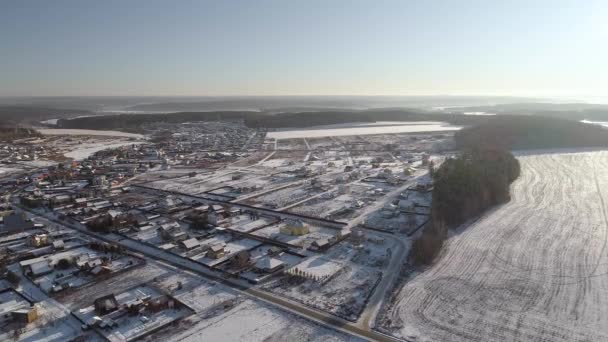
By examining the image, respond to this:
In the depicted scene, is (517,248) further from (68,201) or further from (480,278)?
(68,201)

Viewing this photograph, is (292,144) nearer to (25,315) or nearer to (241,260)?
(241,260)

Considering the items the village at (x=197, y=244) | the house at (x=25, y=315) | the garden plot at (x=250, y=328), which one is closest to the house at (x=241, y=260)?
the village at (x=197, y=244)

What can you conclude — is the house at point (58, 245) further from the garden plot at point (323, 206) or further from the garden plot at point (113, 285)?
the garden plot at point (323, 206)

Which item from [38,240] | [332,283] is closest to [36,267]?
[38,240]

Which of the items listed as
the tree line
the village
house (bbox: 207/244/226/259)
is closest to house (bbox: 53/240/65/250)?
the village

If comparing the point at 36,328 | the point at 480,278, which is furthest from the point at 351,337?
the point at 36,328

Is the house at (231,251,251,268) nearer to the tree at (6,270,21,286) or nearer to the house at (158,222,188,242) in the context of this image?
the house at (158,222,188,242)

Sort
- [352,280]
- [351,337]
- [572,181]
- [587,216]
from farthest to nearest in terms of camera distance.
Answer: [572,181] → [587,216] → [352,280] → [351,337]
